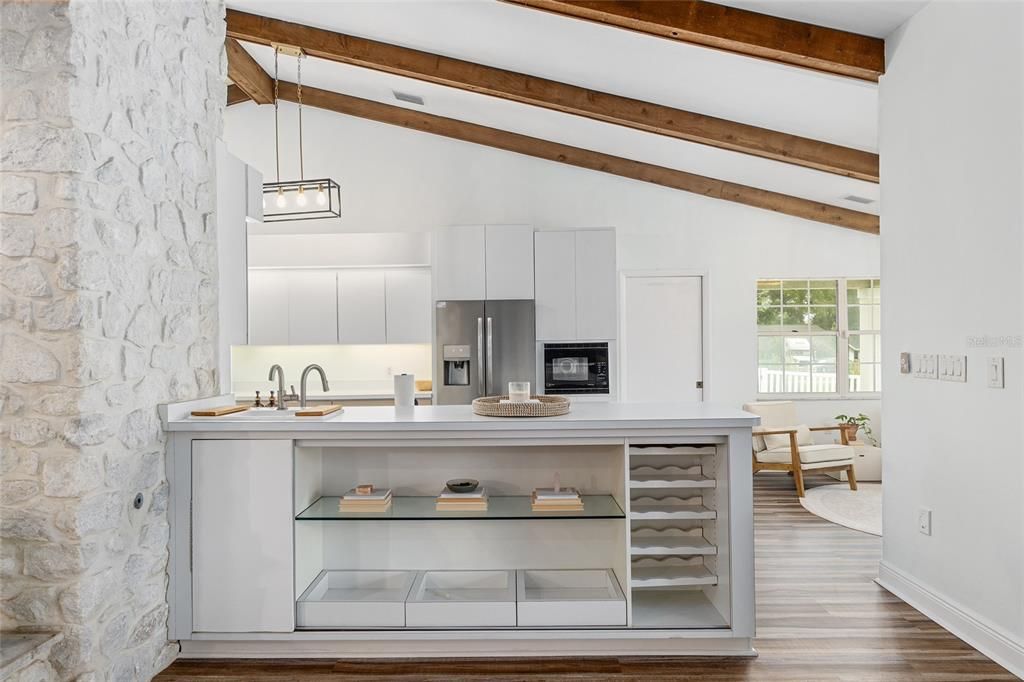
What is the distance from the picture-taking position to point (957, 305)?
2.76 meters

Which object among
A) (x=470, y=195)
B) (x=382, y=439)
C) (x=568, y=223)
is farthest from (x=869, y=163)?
(x=382, y=439)

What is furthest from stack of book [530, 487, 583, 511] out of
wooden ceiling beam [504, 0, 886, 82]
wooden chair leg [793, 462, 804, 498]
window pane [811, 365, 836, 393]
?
window pane [811, 365, 836, 393]

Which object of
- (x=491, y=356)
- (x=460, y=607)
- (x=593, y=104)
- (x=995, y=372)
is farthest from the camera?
(x=491, y=356)

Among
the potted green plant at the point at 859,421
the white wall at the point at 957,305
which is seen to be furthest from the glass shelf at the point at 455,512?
the potted green plant at the point at 859,421

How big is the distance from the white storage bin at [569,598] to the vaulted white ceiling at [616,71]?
2.83m

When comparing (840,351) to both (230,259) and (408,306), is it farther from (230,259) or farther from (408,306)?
(230,259)

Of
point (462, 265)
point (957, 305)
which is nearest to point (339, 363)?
point (462, 265)

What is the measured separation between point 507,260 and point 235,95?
320 cm

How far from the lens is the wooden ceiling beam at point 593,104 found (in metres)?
4.75

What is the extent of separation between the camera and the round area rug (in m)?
4.54

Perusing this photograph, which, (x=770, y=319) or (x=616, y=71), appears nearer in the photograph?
(x=616, y=71)

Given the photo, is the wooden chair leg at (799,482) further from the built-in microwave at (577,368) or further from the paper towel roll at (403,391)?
the paper towel roll at (403,391)

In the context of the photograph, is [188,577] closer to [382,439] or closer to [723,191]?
[382,439]

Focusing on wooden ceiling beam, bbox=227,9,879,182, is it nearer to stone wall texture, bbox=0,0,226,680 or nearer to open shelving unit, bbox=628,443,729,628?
stone wall texture, bbox=0,0,226,680
